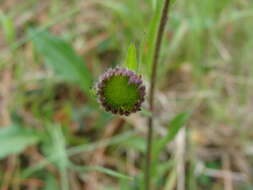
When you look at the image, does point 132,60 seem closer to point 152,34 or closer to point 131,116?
point 152,34

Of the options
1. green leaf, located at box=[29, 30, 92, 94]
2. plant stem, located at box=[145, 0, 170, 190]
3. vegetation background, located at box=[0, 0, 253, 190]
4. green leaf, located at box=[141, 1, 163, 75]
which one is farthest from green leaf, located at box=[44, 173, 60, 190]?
green leaf, located at box=[141, 1, 163, 75]

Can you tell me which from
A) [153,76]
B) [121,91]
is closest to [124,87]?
[121,91]

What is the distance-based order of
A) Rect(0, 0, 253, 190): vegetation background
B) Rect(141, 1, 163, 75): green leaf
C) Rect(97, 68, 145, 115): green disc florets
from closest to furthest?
Rect(97, 68, 145, 115): green disc florets, Rect(141, 1, 163, 75): green leaf, Rect(0, 0, 253, 190): vegetation background

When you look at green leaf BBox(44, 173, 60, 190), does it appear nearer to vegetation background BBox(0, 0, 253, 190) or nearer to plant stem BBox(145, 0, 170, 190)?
vegetation background BBox(0, 0, 253, 190)

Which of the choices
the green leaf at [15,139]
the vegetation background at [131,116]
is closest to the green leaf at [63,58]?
the vegetation background at [131,116]

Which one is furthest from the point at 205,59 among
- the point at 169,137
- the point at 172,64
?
the point at 169,137

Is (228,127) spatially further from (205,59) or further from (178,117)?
(178,117)

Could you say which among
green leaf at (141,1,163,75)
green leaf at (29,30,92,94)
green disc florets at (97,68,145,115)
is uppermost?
green leaf at (29,30,92,94)

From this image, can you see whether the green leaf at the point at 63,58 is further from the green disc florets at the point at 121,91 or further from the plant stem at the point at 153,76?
the green disc florets at the point at 121,91

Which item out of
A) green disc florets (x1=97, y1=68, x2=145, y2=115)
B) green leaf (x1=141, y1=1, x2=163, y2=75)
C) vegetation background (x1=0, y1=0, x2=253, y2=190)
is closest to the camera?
green disc florets (x1=97, y1=68, x2=145, y2=115)
